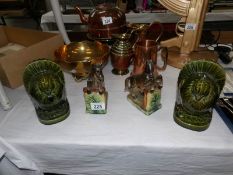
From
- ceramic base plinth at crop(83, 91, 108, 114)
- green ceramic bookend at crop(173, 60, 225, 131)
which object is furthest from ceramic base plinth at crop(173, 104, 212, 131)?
ceramic base plinth at crop(83, 91, 108, 114)

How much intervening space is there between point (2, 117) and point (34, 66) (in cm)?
19

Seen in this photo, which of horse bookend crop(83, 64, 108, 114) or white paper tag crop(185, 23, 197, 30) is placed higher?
white paper tag crop(185, 23, 197, 30)

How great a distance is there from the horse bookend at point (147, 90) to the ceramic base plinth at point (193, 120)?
7 cm

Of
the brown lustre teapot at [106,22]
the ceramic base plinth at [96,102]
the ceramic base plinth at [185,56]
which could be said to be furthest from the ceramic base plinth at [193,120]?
the brown lustre teapot at [106,22]

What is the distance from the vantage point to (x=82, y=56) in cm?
79

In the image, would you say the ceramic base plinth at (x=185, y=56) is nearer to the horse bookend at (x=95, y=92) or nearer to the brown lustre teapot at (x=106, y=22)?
the brown lustre teapot at (x=106, y=22)

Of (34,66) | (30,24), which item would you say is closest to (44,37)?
(34,66)

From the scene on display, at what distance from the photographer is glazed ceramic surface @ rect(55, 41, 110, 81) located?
0.67m

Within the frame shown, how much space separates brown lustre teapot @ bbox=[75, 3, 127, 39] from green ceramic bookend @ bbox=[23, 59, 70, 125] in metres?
0.33

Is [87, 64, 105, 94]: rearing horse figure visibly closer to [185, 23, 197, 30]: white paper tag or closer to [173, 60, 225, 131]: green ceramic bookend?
[173, 60, 225, 131]: green ceramic bookend

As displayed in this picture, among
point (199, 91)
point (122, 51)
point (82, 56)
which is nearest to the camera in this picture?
point (199, 91)

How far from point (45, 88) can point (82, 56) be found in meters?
0.28

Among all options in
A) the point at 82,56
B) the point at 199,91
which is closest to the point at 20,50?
the point at 82,56

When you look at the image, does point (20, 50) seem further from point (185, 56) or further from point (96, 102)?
point (185, 56)
